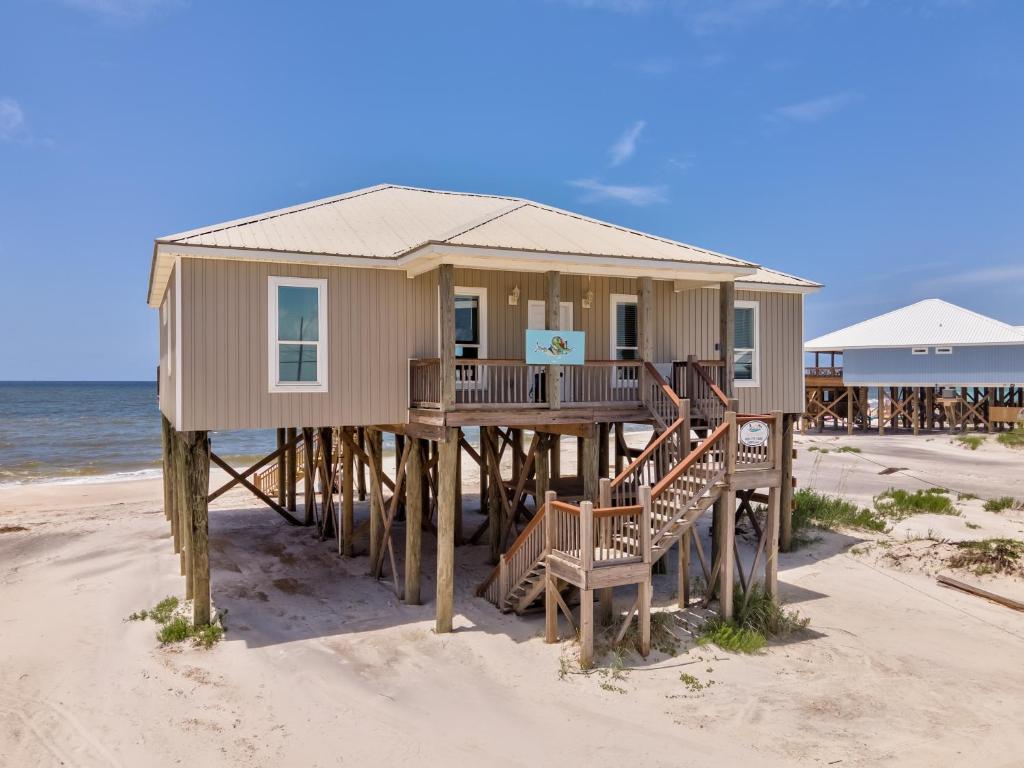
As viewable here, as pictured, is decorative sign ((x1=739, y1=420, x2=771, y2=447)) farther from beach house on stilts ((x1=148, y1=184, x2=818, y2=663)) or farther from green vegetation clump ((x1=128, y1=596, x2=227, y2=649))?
green vegetation clump ((x1=128, y1=596, x2=227, y2=649))

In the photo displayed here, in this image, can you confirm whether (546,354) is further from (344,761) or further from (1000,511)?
(1000,511)

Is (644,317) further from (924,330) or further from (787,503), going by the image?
(924,330)

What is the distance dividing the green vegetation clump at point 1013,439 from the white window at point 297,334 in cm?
3868

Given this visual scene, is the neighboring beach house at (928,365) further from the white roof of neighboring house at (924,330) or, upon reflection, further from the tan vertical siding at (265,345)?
the tan vertical siding at (265,345)

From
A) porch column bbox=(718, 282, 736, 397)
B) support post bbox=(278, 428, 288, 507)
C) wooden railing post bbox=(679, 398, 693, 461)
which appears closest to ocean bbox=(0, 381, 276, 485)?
support post bbox=(278, 428, 288, 507)

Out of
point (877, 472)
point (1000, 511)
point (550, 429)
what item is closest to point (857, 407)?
point (877, 472)

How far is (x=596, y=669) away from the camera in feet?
37.0

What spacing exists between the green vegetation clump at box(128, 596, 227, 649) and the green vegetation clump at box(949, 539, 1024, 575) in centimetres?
1514

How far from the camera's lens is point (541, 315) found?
15633mm

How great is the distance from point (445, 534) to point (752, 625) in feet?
18.1

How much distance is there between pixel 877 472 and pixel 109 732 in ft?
99.1

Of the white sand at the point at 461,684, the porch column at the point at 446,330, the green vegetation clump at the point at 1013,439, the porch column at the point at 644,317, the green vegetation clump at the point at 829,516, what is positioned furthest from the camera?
the green vegetation clump at the point at 1013,439

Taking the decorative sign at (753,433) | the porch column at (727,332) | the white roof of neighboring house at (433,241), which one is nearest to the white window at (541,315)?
the white roof of neighboring house at (433,241)

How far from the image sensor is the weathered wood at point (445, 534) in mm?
13047
